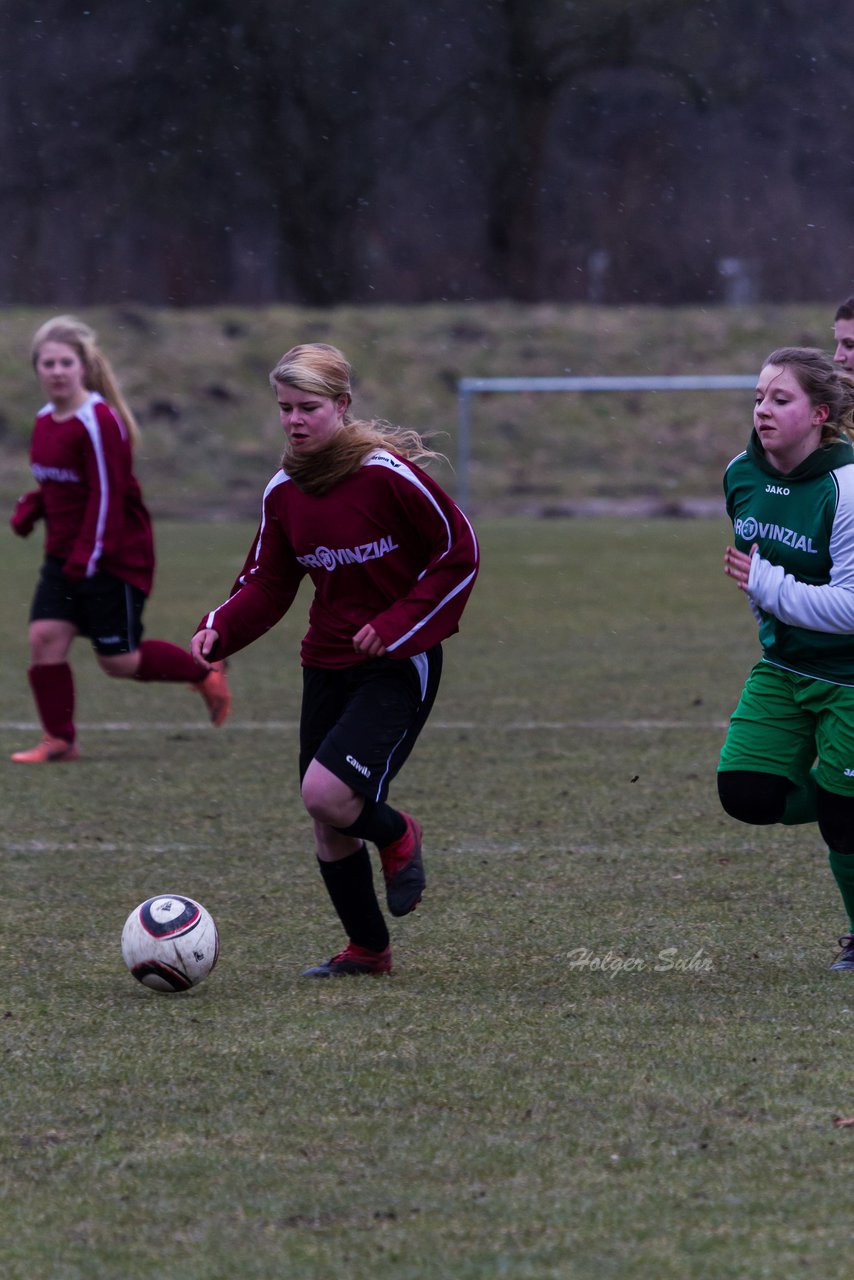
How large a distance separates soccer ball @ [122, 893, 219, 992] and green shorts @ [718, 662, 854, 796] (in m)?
1.31

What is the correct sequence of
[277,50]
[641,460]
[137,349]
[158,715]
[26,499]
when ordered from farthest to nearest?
[277,50] < [137,349] < [641,460] < [158,715] < [26,499]

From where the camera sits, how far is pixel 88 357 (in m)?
7.65

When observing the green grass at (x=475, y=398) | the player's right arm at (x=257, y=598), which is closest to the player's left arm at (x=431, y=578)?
the player's right arm at (x=257, y=598)

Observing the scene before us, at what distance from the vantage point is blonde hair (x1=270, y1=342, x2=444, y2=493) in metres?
4.32

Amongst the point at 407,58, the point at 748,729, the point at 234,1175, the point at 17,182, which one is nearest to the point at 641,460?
the point at 407,58

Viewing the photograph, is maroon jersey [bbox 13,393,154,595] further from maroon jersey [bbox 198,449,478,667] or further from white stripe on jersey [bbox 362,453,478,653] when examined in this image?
white stripe on jersey [bbox 362,453,478,653]

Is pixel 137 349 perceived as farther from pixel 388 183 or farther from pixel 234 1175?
pixel 234 1175

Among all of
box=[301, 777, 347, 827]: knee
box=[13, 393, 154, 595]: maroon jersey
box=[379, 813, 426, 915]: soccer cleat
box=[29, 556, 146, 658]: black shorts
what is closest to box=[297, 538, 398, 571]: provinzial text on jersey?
box=[301, 777, 347, 827]: knee

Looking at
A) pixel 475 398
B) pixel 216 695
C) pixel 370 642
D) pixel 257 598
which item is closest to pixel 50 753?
pixel 216 695

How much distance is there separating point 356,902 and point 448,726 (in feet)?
13.2

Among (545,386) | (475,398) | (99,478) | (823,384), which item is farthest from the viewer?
(475,398)

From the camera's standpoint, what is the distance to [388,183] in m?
36.4

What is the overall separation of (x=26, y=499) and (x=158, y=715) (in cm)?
158

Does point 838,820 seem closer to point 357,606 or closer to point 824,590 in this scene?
point 824,590
